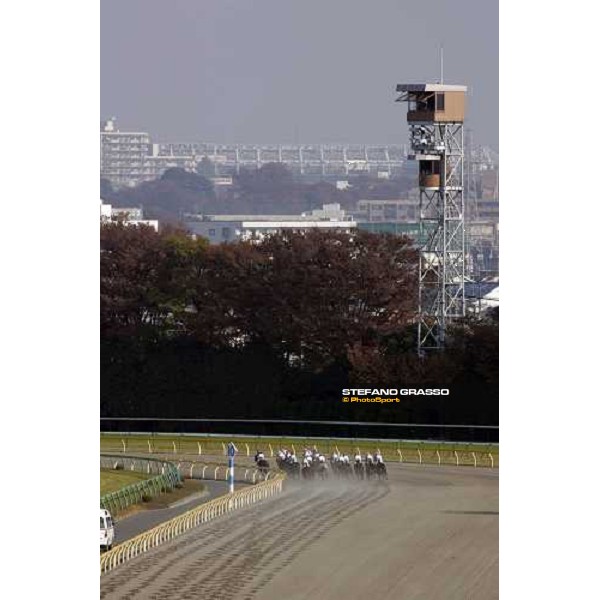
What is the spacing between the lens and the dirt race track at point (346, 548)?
18.1 meters

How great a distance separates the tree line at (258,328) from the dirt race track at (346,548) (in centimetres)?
44

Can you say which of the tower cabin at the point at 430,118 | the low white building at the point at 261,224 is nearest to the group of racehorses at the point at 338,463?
the low white building at the point at 261,224

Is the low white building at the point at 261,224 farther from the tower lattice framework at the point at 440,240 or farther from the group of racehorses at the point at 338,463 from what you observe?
the group of racehorses at the point at 338,463

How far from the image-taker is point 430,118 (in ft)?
60.3

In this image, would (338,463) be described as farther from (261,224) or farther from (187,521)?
(261,224)

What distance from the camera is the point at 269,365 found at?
18625 millimetres

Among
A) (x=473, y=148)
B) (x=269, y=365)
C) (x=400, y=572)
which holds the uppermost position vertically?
(x=473, y=148)

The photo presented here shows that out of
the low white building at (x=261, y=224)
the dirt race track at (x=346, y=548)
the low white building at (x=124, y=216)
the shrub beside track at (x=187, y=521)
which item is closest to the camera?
the dirt race track at (x=346, y=548)

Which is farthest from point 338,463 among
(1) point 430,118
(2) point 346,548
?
(1) point 430,118
